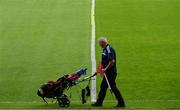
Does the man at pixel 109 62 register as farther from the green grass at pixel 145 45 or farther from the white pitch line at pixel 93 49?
the white pitch line at pixel 93 49

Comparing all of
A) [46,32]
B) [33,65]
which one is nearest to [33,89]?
[33,65]

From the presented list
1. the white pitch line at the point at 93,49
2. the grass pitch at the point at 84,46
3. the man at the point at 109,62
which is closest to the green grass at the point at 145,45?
the grass pitch at the point at 84,46

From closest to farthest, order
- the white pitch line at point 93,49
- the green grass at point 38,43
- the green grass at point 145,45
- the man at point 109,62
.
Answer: the man at point 109,62 → the white pitch line at point 93,49 → the green grass at point 145,45 → the green grass at point 38,43

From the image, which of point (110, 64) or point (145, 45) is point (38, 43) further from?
point (110, 64)

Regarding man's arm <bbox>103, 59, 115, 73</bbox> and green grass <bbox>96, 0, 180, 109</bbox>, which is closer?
man's arm <bbox>103, 59, 115, 73</bbox>

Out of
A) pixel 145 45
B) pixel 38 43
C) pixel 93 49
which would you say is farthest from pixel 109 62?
pixel 38 43

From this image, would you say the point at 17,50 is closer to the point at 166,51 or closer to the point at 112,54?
the point at 166,51

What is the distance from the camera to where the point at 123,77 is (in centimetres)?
2195

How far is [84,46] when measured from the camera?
26344mm

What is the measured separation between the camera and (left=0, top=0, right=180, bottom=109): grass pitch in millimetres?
19922

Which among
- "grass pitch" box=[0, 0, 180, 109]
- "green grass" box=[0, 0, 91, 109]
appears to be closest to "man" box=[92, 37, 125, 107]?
"grass pitch" box=[0, 0, 180, 109]

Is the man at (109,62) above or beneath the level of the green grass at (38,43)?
above

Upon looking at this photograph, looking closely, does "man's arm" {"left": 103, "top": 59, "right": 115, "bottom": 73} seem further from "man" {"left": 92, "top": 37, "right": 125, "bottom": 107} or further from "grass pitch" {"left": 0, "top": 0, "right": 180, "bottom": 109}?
"grass pitch" {"left": 0, "top": 0, "right": 180, "bottom": 109}

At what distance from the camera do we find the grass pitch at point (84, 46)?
1992 centimetres
